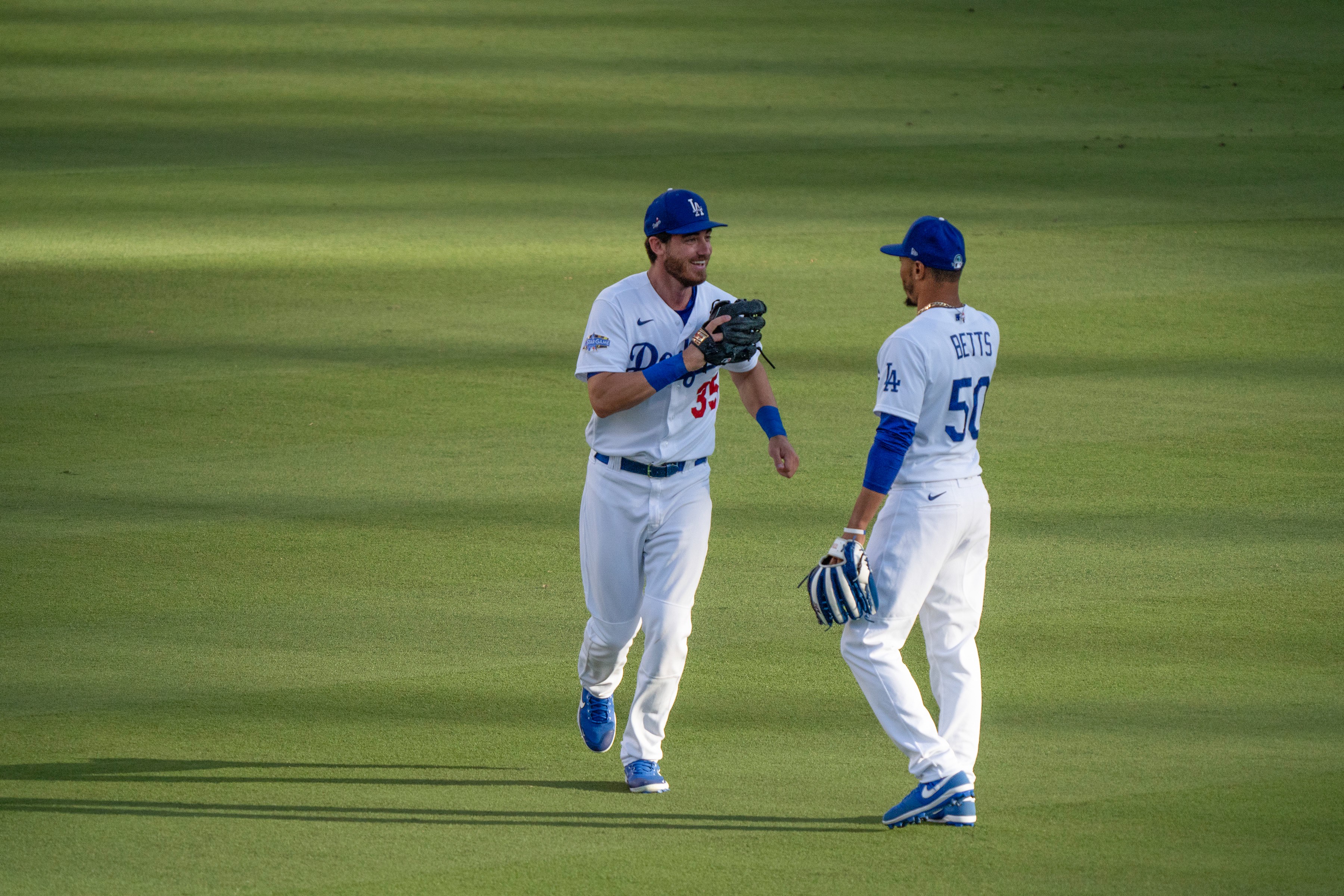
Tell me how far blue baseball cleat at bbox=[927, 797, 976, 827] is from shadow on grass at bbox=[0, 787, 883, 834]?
0.21 metres

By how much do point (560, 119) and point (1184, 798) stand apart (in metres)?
14.9

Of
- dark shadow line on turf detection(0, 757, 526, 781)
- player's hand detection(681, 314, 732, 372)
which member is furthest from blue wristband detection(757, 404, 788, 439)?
dark shadow line on turf detection(0, 757, 526, 781)

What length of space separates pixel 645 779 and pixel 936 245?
83.0 inches

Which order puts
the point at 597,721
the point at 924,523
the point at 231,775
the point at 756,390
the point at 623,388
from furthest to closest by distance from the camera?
the point at 756,390
the point at 597,721
the point at 231,775
the point at 623,388
the point at 924,523

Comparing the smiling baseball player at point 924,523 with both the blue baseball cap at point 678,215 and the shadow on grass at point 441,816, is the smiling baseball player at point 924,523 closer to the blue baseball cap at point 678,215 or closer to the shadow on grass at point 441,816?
the shadow on grass at point 441,816

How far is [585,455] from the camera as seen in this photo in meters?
10.2

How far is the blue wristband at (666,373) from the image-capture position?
5.55m

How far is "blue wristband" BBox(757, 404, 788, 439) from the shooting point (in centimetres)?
602

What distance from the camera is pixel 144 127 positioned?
18844 mm

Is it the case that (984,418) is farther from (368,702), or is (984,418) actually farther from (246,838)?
(246,838)

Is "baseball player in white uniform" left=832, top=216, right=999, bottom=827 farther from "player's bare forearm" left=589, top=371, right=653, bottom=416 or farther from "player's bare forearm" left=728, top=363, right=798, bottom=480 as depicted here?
"player's bare forearm" left=589, top=371, right=653, bottom=416

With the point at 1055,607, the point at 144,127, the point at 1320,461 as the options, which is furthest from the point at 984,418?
the point at 144,127

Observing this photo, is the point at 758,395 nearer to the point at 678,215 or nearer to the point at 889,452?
the point at 678,215

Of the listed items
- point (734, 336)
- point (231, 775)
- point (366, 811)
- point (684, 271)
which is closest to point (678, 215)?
point (684, 271)
